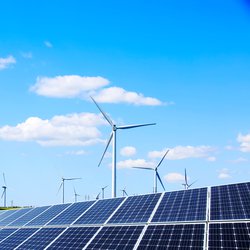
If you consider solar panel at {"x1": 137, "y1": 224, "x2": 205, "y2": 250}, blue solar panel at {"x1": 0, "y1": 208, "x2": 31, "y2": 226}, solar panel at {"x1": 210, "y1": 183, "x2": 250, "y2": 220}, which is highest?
solar panel at {"x1": 210, "y1": 183, "x2": 250, "y2": 220}

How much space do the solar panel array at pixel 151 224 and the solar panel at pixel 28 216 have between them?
1.60 metres

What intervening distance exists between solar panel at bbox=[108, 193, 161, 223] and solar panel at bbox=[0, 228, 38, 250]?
6685mm

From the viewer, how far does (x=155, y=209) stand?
22.8 meters

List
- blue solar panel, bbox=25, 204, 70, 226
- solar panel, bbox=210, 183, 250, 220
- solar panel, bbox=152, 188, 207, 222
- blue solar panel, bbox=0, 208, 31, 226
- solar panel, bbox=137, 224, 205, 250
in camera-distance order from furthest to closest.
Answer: blue solar panel, bbox=0, 208, 31, 226 → blue solar panel, bbox=25, 204, 70, 226 → solar panel, bbox=152, 188, 207, 222 → solar panel, bbox=210, 183, 250, 220 → solar panel, bbox=137, 224, 205, 250

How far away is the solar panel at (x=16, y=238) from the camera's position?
985 inches

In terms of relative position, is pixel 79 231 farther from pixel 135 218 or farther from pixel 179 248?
pixel 179 248

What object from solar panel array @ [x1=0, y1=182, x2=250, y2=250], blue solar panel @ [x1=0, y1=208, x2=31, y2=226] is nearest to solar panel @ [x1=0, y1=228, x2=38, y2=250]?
solar panel array @ [x1=0, y1=182, x2=250, y2=250]

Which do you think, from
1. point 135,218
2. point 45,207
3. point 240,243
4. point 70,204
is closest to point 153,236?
point 135,218

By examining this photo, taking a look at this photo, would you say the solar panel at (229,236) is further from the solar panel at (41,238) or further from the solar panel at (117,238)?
the solar panel at (41,238)

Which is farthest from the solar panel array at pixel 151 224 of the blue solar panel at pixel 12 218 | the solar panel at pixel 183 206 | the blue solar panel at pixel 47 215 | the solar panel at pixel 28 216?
the blue solar panel at pixel 12 218

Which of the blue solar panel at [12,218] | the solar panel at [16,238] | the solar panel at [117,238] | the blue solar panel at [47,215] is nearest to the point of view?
the solar panel at [117,238]

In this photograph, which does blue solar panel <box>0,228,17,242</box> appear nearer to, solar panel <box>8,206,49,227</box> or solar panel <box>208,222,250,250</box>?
solar panel <box>8,206,49,227</box>

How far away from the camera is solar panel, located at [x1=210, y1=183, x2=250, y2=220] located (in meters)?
18.6

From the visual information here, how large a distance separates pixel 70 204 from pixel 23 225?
13.9 ft
